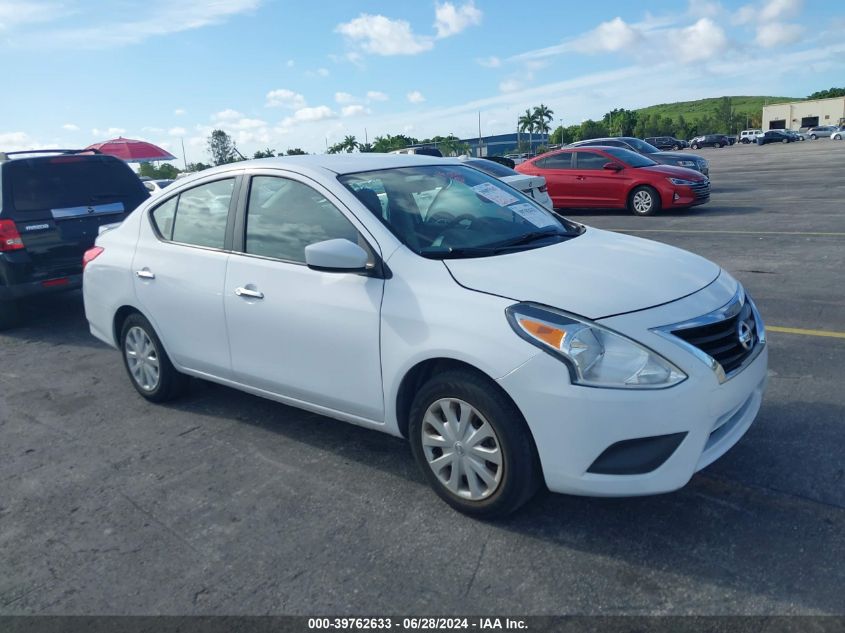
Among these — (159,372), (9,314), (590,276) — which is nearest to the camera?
(590,276)

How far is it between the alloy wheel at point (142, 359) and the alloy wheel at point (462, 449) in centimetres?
246

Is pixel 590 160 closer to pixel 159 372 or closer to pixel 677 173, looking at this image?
pixel 677 173

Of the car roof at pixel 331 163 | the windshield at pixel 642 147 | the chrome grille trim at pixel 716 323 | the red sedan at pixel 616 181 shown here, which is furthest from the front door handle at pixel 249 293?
the windshield at pixel 642 147

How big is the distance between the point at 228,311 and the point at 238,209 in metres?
0.62

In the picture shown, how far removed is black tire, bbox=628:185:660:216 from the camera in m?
14.4

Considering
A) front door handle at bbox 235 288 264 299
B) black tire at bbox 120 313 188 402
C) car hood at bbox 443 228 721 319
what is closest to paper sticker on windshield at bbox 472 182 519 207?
car hood at bbox 443 228 721 319

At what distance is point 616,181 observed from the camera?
14.9 meters

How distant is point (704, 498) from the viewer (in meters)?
3.28

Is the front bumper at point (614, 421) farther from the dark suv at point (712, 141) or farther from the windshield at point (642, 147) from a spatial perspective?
the dark suv at point (712, 141)

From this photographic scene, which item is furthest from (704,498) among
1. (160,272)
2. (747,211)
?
(747,211)

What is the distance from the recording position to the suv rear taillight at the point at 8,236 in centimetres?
707

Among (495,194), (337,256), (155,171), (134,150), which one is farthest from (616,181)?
(155,171)

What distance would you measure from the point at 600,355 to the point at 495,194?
1756 millimetres

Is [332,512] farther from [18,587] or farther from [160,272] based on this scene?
[160,272]
